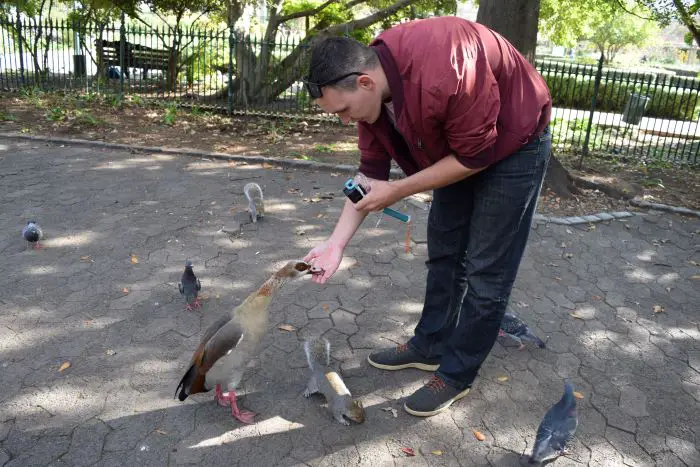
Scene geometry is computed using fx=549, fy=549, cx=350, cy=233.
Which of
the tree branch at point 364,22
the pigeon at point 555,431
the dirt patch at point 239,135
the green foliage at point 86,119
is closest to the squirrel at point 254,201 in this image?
the dirt patch at point 239,135

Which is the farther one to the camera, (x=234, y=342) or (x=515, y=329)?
(x=515, y=329)

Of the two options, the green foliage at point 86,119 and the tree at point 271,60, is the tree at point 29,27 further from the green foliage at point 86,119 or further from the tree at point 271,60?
the tree at point 271,60

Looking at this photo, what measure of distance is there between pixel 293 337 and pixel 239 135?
276 inches

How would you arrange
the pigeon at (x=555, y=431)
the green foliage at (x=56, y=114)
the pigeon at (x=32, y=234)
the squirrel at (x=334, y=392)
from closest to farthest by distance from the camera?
the pigeon at (x=555, y=431) < the squirrel at (x=334, y=392) < the pigeon at (x=32, y=234) < the green foliage at (x=56, y=114)

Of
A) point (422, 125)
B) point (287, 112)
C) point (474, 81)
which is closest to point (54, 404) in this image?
point (422, 125)

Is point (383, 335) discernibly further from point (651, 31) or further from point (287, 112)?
point (651, 31)

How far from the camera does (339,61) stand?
2.25 metres

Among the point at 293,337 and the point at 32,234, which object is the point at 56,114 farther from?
the point at 293,337

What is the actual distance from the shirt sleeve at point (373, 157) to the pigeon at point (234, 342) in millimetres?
619

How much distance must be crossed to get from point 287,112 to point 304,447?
10196mm

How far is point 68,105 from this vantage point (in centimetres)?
1148

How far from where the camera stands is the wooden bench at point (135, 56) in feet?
44.4

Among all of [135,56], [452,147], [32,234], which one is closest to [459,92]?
[452,147]

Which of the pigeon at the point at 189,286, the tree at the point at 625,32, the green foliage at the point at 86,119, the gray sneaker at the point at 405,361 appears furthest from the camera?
the tree at the point at 625,32
